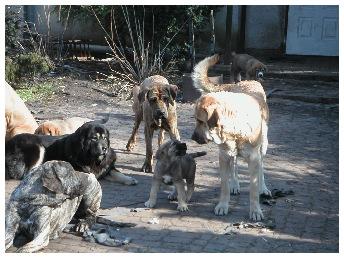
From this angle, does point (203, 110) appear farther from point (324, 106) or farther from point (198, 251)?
point (324, 106)

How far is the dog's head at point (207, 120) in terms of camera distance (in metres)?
5.96

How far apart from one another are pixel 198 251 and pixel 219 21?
13.6m

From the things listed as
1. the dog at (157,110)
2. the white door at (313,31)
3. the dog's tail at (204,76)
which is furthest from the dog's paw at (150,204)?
the white door at (313,31)

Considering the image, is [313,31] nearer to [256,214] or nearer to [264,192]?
[264,192]

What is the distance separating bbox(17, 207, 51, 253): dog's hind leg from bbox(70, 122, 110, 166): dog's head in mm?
1664

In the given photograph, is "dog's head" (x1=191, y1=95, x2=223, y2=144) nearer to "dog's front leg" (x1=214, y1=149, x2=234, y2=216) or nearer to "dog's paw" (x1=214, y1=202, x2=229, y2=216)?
"dog's front leg" (x1=214, y1=149, x2=234, y2=216)

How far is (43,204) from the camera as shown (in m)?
5.45

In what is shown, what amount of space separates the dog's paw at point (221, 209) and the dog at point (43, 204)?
1.69 meters

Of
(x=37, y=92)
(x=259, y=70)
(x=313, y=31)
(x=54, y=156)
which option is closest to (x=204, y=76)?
(x=54, y=156)

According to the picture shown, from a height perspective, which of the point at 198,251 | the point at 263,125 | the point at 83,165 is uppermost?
the point at 263,125

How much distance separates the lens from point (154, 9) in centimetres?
1550

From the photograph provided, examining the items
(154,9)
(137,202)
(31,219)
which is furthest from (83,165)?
(154,9)

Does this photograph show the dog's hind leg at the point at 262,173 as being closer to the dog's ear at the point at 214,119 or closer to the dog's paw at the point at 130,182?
the dog's ear at the point at 214,119
